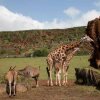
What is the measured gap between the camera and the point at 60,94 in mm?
15727

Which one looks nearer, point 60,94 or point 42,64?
point 60,94

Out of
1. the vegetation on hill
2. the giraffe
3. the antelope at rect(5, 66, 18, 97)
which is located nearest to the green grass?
the giraffe

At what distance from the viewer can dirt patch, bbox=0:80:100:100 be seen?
14930 millimetres

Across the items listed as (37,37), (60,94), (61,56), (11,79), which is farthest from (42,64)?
(37,37)

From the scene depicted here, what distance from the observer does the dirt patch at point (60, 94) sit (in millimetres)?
Result: 14930

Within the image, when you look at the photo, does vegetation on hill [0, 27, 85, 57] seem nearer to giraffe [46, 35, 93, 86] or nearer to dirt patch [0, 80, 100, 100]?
giraffe [46, 35, 93, 86]

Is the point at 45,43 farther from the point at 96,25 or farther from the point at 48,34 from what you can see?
the point at 96,25

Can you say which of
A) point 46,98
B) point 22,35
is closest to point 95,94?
point 46,98

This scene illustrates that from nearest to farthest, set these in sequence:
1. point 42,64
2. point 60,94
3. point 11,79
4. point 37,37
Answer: point 60,94, point 11,79, point 42,64, point 37,37

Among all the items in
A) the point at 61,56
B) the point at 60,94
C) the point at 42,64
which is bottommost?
the point at 60,94

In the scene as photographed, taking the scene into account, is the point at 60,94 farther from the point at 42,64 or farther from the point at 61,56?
the point at 42,64

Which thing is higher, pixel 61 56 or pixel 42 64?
pixel 61 56

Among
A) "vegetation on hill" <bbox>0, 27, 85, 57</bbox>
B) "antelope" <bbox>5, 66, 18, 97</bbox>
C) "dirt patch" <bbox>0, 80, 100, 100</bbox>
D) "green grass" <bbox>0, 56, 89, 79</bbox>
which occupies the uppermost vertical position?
"vegetation on hill" <bbox>0, 27, 85, 57</bbox>

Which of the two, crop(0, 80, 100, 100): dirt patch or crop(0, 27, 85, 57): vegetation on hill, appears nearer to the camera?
crop(0, 80, 100, 100): dirt patch
